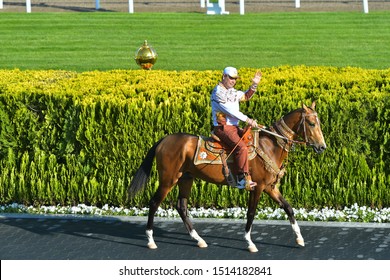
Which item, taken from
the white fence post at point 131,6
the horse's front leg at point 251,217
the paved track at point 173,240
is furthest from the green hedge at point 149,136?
the white fence post at point 131,6

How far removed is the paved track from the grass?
9.52 metres

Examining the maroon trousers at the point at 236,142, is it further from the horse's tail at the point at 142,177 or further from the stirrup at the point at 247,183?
the horse's tail at the point at 142,177

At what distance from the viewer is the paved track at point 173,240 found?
40.1 ft

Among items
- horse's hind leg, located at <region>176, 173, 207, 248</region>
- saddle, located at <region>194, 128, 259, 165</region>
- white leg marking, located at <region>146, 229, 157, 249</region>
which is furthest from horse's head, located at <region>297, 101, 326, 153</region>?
white leg marking, located at <region>146, 229, 157, 249</region>

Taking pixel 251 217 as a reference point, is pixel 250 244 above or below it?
below

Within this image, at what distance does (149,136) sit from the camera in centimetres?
1451

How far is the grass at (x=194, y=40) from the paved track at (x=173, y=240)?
952 centimetres

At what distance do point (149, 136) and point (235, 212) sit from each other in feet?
5.40

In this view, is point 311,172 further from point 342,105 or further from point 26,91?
point 26,91

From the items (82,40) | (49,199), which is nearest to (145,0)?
(82,40)

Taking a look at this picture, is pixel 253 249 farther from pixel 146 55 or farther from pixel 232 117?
pixel 146 55

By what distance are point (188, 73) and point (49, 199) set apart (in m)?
3.36

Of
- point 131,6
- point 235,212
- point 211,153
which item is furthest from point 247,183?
point 131,6

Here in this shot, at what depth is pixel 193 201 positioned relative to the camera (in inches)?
572
